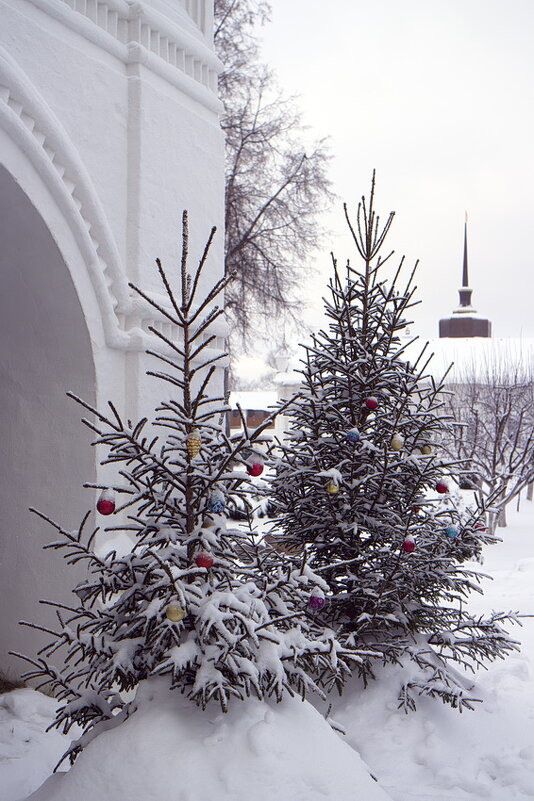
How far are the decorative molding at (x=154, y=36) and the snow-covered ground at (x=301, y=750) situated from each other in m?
3.73

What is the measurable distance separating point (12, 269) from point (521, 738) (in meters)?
3.94

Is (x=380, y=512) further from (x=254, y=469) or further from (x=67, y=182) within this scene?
(x=67, y=182)

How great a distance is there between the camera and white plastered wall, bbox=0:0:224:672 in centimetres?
439

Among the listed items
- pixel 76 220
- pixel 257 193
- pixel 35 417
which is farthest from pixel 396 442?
pixel 257 193

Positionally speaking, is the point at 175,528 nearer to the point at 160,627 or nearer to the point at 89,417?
the point at 160,627

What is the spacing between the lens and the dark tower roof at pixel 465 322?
5912cm

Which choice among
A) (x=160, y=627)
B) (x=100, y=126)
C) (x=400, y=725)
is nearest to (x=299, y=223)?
(x=100, y=126)

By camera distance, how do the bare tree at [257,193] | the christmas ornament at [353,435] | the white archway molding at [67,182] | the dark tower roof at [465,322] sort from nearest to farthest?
1. the white archway molding at [67,182]
2. the christmas ornament at [353,435]
3. the bare tree at [257,193]
4. the dark tower roof at [465,322]

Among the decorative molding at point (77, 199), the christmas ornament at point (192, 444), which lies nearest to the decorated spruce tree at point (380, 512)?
the decorative molding at point (77, 199)

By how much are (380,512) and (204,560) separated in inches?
82.5

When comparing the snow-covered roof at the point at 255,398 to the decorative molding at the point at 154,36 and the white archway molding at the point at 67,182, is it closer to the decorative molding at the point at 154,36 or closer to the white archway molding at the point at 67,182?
the decorative molding at the point at 154,36

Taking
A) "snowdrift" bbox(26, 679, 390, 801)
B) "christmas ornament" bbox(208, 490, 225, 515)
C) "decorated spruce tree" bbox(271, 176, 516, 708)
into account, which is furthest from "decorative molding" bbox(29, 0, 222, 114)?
"snowdrift" bbox(26, 679, 390, 801)

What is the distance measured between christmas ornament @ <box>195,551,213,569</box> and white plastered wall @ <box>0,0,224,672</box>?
2058 millimetres

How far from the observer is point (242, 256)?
46.8ft
